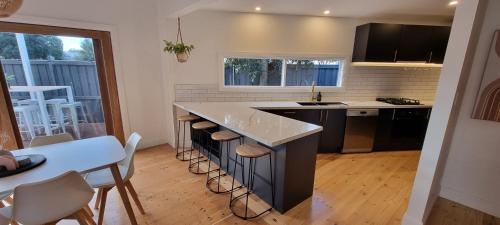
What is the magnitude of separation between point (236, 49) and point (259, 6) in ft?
2.51

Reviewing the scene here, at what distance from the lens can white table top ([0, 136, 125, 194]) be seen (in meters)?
1.39

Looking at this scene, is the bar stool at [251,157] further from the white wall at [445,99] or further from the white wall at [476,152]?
the white wall at [476,152]

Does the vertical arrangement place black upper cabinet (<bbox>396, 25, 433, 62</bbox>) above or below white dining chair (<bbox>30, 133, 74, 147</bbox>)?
above

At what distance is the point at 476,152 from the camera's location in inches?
88.5

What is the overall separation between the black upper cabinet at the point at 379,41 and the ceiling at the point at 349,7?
21cm

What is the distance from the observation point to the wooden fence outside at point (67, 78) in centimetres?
260

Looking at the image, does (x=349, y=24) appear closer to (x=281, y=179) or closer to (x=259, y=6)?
(x=259, y=6)

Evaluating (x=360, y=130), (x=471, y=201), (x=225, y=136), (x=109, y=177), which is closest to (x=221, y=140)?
(x=225, y=136)

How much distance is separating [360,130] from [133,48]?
12.6 feet

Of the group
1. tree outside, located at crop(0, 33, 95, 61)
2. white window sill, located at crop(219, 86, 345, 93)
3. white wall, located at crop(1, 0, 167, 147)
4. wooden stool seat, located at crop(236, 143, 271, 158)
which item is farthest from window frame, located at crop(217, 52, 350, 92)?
tree outside, located at crop(0, 33, 95, 61)

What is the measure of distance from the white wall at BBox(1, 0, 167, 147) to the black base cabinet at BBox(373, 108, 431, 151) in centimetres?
373

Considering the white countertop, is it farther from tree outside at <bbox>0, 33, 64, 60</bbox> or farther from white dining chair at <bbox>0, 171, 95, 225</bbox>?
tree outside at <bbox>0, 33, 64, 60</bbox>

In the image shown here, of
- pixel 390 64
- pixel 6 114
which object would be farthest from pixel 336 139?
pixel 6 114

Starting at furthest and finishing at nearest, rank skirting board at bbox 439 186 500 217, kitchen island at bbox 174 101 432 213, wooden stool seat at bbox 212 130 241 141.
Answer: wooden stool seat at bbox 212 130 241 141, skirting board at bbox 439 186 500 217, kitchen island at bbox 174 101 432 213
